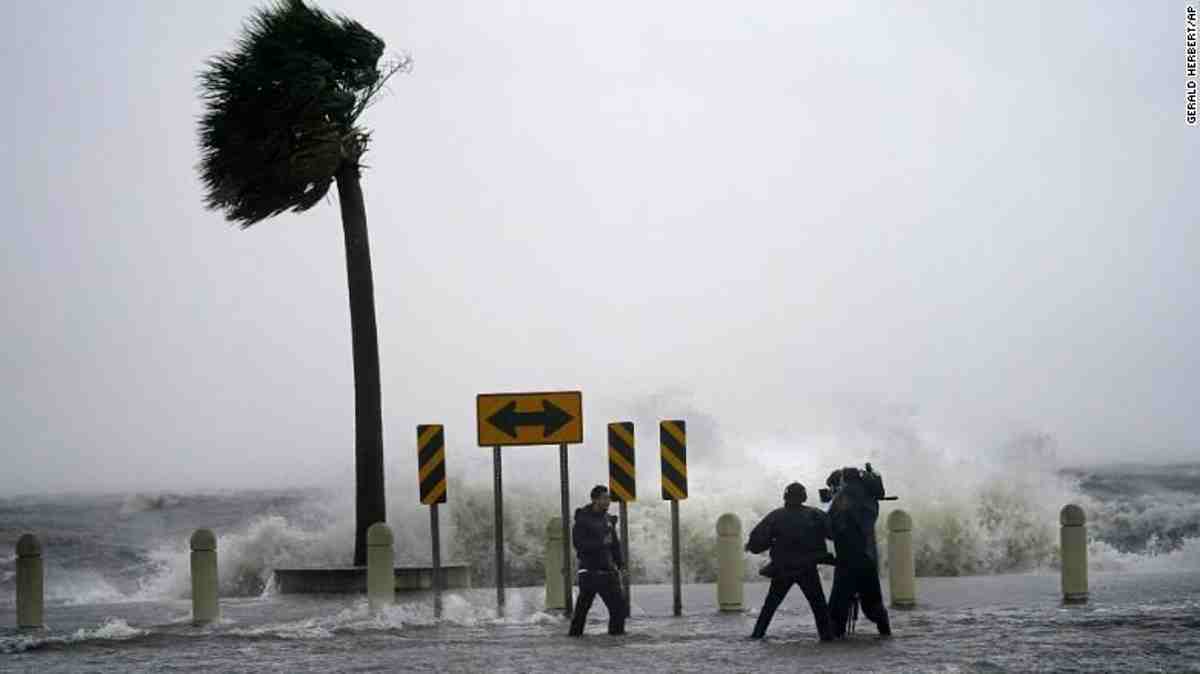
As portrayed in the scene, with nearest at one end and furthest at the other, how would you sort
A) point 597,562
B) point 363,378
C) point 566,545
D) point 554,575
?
1. point 597,562
2. point 566,545
3. point 554,575
4. point 363,378

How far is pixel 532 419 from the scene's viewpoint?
84.1 ft

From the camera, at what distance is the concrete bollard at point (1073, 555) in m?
26.1

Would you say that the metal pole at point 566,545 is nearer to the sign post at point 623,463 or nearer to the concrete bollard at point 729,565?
the sign post at point 623,463

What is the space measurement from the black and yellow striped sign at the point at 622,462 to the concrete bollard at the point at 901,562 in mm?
3104

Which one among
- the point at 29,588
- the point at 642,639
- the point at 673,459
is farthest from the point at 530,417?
the point at 29,588

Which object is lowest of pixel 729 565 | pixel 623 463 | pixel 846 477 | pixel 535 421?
pixel 729 565

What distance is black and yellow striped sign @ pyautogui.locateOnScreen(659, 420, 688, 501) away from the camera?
26.0 metres

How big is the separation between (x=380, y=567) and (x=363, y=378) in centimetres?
675

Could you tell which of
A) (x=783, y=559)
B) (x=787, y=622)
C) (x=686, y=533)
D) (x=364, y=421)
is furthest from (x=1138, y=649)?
(x=686, y=533)

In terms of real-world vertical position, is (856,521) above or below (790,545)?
above

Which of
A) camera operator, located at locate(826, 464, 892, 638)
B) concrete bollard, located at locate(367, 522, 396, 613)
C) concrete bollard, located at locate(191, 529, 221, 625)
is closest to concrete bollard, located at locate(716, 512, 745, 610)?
concrete bollard, located at locate(367, 522, 396, 613)

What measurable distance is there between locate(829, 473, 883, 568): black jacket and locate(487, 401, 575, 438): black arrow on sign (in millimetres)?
4215

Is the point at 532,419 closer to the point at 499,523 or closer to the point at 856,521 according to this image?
the point at 499,523

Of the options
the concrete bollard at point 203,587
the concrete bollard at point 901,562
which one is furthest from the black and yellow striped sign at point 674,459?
the concrete bollard at point 203,587
